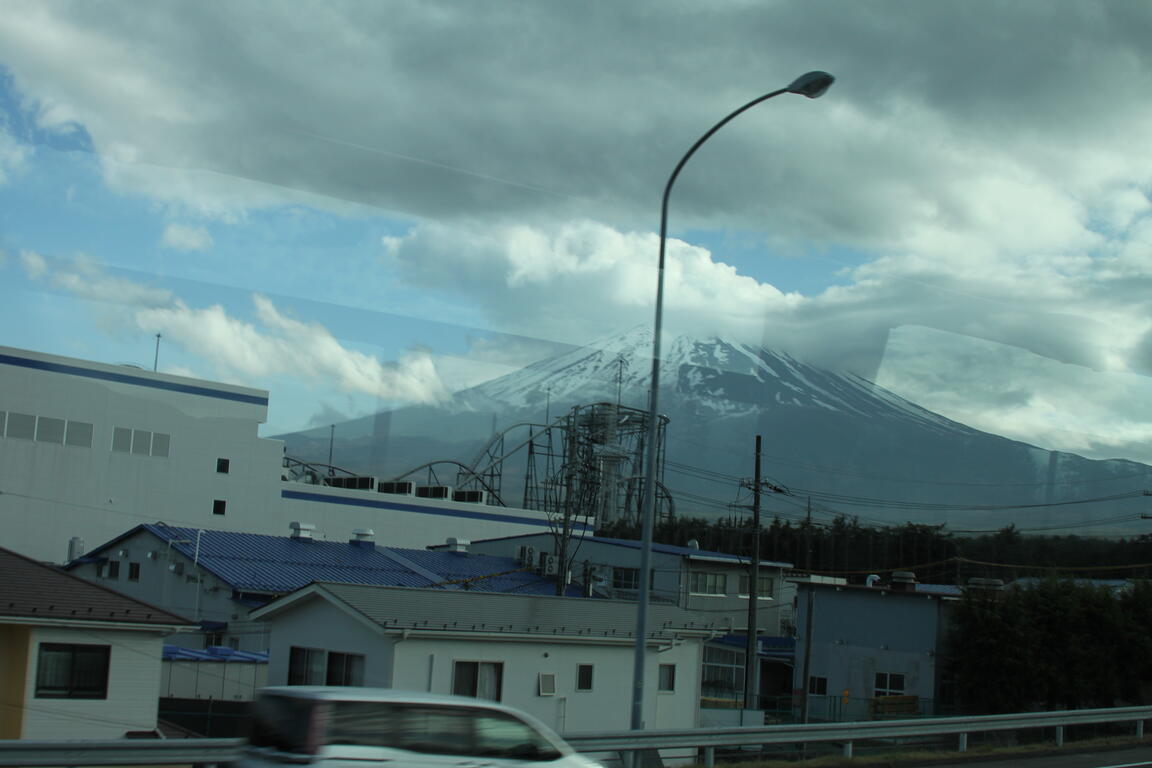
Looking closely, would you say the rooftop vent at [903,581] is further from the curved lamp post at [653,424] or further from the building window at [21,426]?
the building window at [21,426]

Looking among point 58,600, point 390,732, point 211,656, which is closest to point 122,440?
point 211,656

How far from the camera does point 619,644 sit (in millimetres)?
24766

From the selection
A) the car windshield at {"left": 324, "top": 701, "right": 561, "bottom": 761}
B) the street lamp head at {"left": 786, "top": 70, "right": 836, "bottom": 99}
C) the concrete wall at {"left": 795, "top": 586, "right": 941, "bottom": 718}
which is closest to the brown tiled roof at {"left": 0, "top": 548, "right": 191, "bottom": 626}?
the car windshield at {"left": 324, "top": 701, "right": 561, "bottom": 761}

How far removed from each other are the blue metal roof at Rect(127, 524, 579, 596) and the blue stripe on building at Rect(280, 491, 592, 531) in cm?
2086

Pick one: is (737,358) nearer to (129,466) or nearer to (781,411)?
(781,411)

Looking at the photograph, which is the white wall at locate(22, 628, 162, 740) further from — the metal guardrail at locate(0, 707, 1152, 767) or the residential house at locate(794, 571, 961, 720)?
the residential house at locate(794, 571, 961, 720)

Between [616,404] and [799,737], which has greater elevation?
[616,404]

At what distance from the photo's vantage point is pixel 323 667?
22219mm

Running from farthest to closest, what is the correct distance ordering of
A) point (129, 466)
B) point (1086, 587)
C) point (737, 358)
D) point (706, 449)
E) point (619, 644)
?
point (706, 449) < point (737, 358) < point (129, 466) < point (1086, 587) < point (619, 644)

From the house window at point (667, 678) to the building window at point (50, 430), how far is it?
43813 mm

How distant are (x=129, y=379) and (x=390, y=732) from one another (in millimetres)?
59365

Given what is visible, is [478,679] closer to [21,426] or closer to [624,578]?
[624,578]

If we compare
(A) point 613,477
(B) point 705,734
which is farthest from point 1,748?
(A) point 613,477

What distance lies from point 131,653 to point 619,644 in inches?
422
